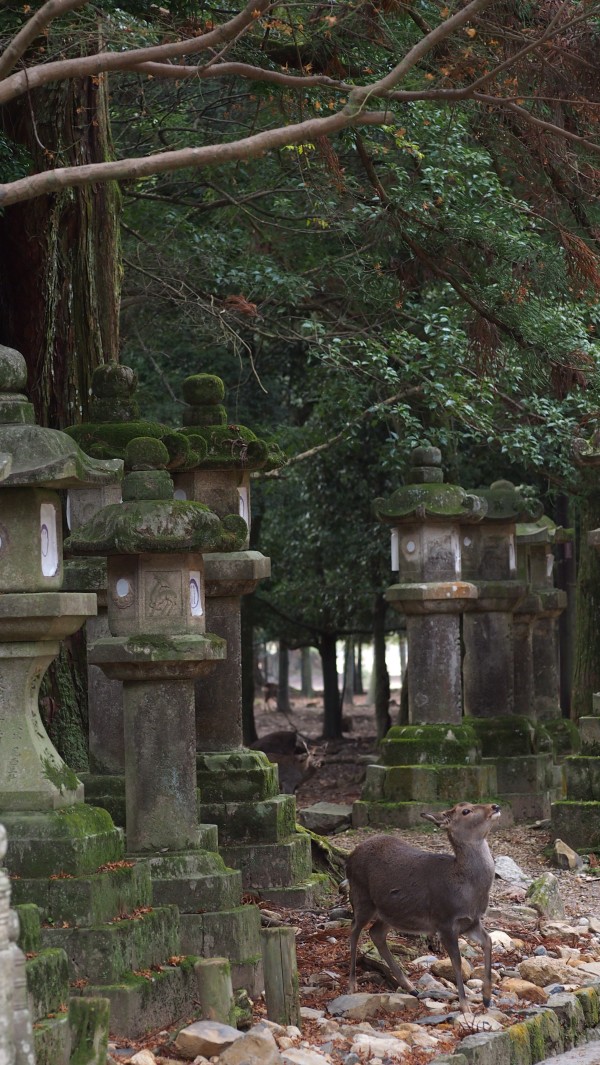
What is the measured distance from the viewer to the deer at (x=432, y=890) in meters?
7.73

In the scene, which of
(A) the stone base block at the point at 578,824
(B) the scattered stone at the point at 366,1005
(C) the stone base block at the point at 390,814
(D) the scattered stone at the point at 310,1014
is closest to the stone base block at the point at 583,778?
(A) the stone base block at the point at 578,824

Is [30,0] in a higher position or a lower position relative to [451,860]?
higher

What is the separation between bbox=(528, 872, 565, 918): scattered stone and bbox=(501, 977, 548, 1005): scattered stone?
1803mm

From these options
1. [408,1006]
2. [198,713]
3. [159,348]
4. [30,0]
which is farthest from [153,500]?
[159,348]

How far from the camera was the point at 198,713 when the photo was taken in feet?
31.4

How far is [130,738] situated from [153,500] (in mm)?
1249

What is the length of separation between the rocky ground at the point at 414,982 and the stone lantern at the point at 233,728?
301mm

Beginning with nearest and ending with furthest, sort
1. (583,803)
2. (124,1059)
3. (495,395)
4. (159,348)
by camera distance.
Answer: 1. (124,1059)
2. (583,803)
3. (495,395)
4. (159,348)

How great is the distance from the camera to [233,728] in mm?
9594

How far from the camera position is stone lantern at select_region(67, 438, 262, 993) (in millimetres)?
7586

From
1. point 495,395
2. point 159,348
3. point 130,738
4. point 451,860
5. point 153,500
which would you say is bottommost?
point 451,860

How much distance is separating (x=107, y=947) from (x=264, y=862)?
2927 millimetres

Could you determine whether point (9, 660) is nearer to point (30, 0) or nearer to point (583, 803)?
point (30, 0)

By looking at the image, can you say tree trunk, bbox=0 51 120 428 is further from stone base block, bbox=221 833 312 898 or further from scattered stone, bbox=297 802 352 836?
scattered stone, bbox=297 802 352 836
